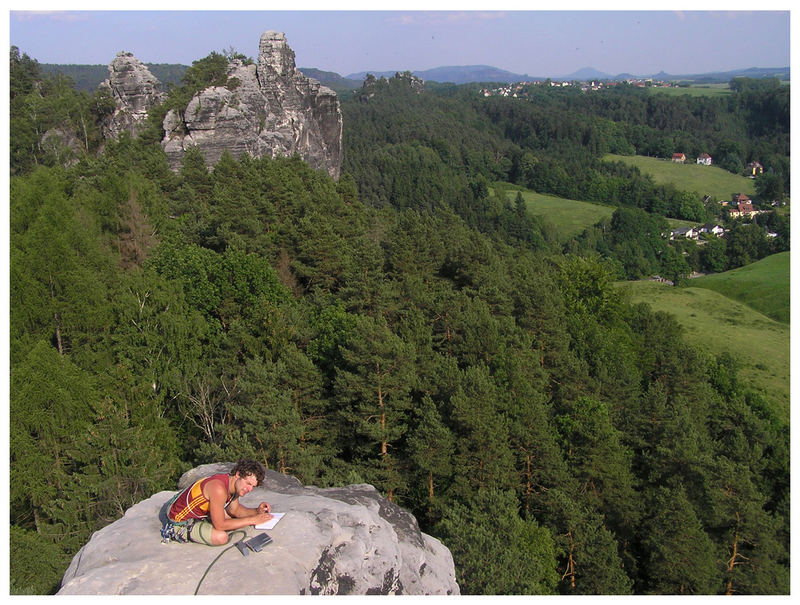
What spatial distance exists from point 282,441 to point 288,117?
1777 inches

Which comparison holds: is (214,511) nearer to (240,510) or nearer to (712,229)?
(240,510)

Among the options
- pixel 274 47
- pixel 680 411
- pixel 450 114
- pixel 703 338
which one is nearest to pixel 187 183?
pixel 274 47

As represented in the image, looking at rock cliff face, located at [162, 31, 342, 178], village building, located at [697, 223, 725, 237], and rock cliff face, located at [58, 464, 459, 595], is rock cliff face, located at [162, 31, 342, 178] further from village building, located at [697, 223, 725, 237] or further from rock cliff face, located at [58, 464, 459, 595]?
village building, located at [697, 223, 725, 237]

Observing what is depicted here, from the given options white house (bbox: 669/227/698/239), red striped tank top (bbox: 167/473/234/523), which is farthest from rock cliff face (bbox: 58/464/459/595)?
white house (bbox: 669/227/698/239)

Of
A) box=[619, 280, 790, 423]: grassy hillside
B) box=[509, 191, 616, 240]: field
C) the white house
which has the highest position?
box=[509, 191, 616, 240]: field

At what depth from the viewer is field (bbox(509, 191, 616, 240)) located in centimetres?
11362

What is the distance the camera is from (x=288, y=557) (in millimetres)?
7992

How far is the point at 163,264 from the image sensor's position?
26.9 m

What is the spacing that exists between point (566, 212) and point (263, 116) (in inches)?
3173

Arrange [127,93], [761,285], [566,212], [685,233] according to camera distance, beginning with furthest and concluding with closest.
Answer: [566,212]
[685,233]
[761,285]
[127,93]

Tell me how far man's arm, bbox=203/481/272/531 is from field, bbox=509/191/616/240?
10390 centimetres

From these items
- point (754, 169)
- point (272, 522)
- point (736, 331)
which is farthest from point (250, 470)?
point (754, 169)

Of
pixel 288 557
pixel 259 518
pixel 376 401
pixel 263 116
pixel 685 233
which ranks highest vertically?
pixel 263 116

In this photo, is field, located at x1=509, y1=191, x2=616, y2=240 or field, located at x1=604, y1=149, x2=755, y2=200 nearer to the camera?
field, located at x1=509, y1=191, x2=616, y2=240
